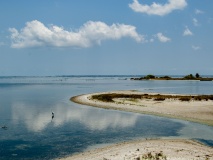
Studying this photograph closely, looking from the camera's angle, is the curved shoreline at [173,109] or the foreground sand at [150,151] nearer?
the foreground sand at [150,151]

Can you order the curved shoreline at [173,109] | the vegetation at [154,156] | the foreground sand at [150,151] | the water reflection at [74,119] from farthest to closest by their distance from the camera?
the curved shoreline at [173,109] < the water reflection at [74,119] < the foreground sand at [150,151] < the vegetation at [154,156]

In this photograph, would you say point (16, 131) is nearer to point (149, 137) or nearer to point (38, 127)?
point (38, 127)

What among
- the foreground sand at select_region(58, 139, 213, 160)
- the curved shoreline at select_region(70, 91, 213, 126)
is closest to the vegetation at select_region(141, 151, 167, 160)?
the foreground sand at select_region(58, 139, 213, 160)

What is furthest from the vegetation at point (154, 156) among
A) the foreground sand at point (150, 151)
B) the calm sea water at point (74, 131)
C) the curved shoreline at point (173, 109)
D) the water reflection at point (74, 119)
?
the curved shoreline at point (173, 109)

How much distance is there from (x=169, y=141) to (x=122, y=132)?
23.2 feet

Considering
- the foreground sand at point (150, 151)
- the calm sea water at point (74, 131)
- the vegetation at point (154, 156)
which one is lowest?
the calm sea water at point (74, 131)

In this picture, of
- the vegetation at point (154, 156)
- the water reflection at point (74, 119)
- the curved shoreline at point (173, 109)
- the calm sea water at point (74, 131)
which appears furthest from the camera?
the curved shoreline at point (173, 109)

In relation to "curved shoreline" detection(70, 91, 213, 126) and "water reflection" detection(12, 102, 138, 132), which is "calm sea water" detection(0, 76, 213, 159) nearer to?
"water reflection" detection(12, 102, 138, 132)

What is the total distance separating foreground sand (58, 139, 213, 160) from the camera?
950 inches

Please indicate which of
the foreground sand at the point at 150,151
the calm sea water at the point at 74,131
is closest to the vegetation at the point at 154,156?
the foreground sand at the point at 150,151

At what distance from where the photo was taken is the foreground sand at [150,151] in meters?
24.1

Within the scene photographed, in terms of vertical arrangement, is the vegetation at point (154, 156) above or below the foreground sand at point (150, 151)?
above

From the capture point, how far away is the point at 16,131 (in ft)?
120

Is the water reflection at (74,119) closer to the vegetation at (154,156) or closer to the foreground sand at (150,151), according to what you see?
the foreground sand at (150,151)
